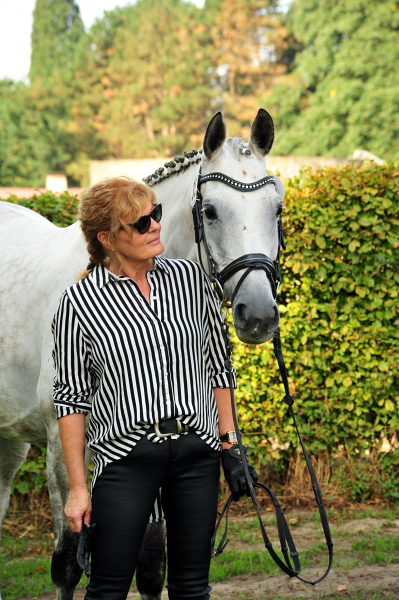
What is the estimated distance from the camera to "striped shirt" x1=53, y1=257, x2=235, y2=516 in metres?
1.84

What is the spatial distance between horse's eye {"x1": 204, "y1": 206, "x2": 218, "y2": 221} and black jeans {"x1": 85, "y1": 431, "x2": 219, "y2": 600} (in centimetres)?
88

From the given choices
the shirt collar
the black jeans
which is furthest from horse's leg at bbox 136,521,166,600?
the shirt collar

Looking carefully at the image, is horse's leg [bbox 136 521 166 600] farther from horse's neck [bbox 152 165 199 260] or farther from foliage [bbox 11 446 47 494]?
foliage [bbox 11 446 47 494]

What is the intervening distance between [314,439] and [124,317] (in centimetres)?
368

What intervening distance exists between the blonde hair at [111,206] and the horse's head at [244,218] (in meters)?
0.33

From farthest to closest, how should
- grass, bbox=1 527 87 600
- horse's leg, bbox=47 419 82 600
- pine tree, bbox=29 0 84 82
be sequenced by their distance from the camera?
pine tree, bbox=29 0 84 82 → grass, bbox=1 527 87 600 → horse's leg, bbox=47 419 82 600

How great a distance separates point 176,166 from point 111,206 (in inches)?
35.3

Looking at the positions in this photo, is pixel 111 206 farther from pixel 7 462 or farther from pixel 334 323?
pixel 334 323

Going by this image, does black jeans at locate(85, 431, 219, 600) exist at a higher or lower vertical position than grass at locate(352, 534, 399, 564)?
higher

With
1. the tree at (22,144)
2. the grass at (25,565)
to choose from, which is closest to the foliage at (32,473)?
the grass at (25,565)

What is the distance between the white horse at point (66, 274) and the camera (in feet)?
7.06

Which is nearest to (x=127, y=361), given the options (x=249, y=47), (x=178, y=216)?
(x=178, y=216)

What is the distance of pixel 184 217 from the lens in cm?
262

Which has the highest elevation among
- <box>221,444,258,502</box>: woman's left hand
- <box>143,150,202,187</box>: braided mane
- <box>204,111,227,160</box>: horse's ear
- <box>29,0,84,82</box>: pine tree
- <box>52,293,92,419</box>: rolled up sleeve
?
<box>29,0,84,82</box>: pine tree
